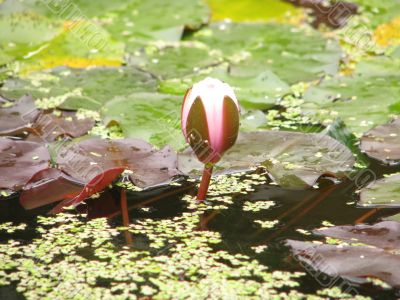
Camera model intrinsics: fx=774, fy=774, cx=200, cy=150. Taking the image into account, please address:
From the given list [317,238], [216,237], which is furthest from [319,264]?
[216,237]

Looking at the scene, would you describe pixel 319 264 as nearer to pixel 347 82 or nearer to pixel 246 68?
pixel 347 82

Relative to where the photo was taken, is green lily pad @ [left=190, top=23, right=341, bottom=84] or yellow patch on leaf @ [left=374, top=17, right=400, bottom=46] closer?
green lily pad @ [left=190, top=23, right=341, bottom=84]

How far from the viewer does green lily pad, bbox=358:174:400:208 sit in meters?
2.00

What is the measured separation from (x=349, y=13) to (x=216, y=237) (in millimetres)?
2023

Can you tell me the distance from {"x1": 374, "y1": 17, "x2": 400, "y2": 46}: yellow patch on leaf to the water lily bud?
5.12ft

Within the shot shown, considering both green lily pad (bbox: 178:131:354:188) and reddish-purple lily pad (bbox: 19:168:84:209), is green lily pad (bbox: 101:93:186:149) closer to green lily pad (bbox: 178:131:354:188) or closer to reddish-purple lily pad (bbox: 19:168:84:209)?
green lily pad (bbox: 178:131:354:188)

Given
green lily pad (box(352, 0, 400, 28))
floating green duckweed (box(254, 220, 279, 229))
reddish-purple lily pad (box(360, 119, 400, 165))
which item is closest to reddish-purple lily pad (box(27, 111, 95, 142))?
floating green duckweed (box(254, 220, 279, 229))

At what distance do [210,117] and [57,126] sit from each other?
804 mm

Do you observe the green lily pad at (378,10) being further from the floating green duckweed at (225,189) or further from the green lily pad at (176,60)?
the floating green duckweed at (225,189)

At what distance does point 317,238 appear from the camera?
183cm

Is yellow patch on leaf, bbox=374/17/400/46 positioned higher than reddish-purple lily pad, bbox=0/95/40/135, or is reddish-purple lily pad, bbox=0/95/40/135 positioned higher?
yellow patch on leaf, bbox=374/17/400/46

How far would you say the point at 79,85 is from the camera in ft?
9.32

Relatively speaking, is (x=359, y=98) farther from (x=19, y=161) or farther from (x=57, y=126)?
(x=19, y=161)

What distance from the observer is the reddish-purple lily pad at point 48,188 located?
206 centimetres
